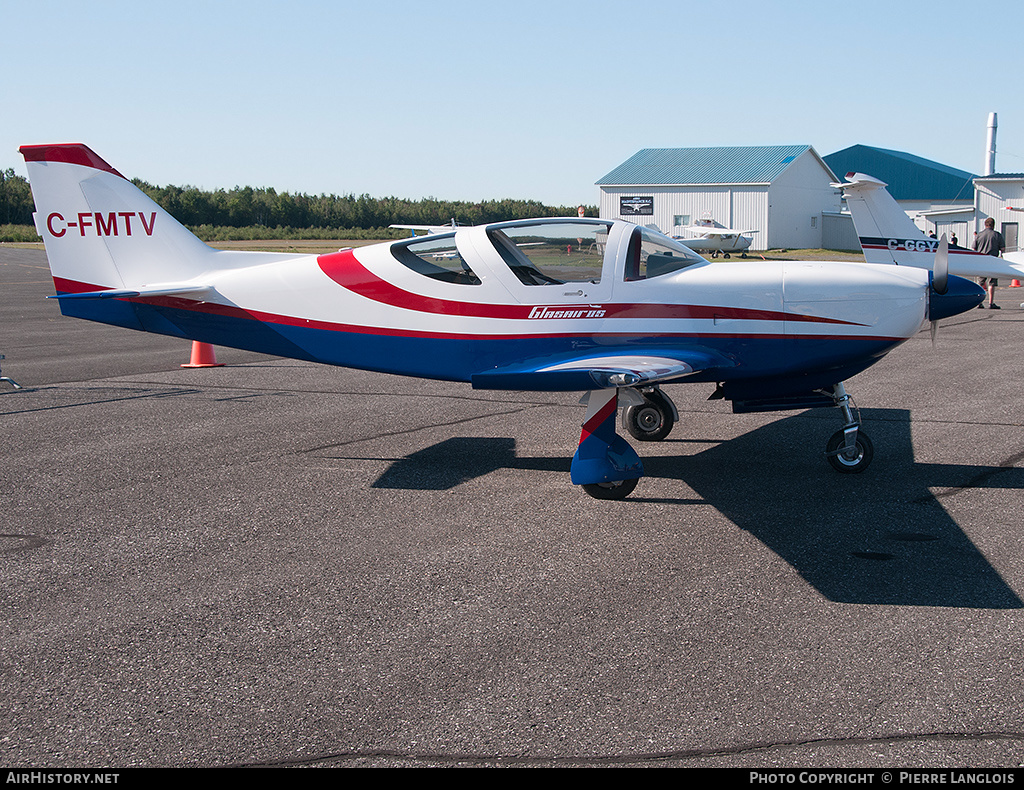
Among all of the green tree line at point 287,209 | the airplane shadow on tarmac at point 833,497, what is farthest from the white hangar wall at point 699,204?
the airplane shadow on tarmac at point 833,497

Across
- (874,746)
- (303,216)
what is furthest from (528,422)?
(303,216)

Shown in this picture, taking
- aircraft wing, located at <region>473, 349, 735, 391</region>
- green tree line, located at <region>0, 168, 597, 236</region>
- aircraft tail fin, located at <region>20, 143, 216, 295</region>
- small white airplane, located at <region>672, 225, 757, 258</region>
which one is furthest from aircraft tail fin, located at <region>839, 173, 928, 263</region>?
green tree line, located at <region>0, 168, 597, 236</region>

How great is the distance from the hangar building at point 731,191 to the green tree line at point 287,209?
30.5 metres

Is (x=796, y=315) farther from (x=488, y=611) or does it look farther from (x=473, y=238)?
(x=488, y=611)

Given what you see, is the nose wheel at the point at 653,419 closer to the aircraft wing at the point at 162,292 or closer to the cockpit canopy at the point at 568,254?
the cockpit canopy at the point at 568,254

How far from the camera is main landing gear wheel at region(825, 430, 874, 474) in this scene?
700 cm

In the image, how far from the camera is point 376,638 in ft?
13.8

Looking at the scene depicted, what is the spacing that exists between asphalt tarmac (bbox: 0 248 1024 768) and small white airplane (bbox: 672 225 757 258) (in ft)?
138

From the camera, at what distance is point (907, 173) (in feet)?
235

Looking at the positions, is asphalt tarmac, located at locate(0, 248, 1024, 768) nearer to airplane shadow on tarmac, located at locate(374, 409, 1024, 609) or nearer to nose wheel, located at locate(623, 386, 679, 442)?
airplane shadow on tarmac, located at locate(374, 409, 1024, 609)

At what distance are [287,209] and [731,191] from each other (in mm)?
59277

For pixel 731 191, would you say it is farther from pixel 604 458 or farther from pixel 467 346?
pixel 604 458

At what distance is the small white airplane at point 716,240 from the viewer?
163 ft

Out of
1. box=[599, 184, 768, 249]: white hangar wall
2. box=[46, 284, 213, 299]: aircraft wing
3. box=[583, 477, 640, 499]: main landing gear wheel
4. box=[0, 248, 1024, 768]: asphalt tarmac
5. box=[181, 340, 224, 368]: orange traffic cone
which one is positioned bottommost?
box=[0, 248, 1024, 768]: asphalt tarmac
